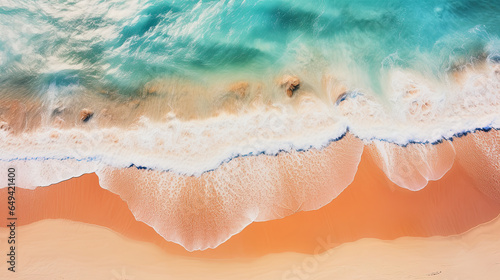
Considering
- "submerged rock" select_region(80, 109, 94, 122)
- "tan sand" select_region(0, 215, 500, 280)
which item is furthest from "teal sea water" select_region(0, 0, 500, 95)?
"tan sand" select_region(0, 215, 500, 280)

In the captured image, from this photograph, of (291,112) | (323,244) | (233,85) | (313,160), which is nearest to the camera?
(323,244)

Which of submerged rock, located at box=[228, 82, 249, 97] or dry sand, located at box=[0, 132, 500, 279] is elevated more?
submerged rock, located at box=[228, 82, 249, 97]

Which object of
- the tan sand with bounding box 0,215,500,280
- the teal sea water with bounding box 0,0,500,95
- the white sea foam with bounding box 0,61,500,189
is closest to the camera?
the tan sand with bounding box 0,215,500,280

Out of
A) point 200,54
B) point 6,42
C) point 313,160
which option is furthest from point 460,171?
point 6,42

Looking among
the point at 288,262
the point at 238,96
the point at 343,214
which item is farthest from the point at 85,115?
the point at 343,214

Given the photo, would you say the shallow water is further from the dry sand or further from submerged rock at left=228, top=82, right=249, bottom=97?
the dry sand

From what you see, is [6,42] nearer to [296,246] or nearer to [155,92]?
[155,92]

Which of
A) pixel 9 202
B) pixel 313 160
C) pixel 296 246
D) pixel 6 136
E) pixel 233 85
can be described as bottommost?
pixel 9 202
